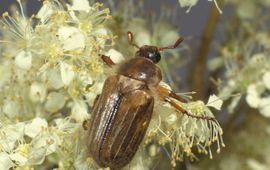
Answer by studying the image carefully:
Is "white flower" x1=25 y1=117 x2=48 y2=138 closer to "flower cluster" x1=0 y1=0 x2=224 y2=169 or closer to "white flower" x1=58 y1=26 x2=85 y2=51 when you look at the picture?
"flower cluster" x1=0 y1=0 x2=224 y2=169

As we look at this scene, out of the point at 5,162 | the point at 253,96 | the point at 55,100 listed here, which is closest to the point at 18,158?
the point at 5,162

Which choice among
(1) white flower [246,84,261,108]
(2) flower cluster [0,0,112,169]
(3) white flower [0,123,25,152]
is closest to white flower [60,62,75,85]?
(2) flower cluster [0,0,112,169]

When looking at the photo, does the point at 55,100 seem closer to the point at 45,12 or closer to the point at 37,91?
the point at 37,91

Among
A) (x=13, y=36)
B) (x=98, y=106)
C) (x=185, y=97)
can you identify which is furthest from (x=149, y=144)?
(x=13, y=36)

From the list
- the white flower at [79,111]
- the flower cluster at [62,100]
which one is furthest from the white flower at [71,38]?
the white flower at [79,111]

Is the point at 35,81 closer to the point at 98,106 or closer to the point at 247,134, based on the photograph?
the point at 98,106

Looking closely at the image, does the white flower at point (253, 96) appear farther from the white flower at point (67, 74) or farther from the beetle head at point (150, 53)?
the white flower at point (67, 74)
